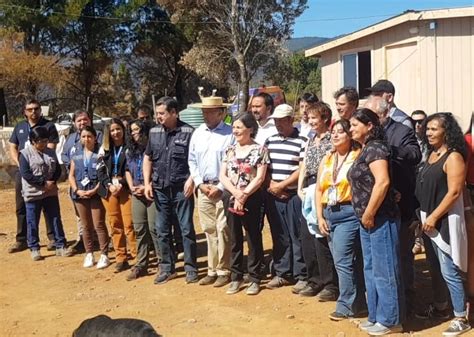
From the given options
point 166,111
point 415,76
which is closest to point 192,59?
point 415,76

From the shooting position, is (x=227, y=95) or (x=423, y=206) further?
(x=227, y=95)

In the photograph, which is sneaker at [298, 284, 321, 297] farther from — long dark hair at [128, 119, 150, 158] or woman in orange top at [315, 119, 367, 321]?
long dark hair at [128, 119, 150, 158]

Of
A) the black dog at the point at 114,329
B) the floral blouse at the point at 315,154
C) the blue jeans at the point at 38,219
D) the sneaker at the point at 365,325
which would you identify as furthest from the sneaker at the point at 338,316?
the blue jeans at the point at 38,219

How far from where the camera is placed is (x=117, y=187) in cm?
743

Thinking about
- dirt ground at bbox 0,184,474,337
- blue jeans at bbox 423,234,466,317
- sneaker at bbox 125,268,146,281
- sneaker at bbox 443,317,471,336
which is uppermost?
blue jeans at bbox 423,234,466,317

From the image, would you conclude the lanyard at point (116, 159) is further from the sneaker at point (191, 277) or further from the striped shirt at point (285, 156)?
the striped shirt at point (285, 156)

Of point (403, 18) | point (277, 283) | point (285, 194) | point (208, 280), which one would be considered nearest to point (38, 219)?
point (208, 280)

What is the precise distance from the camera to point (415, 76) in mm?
13945

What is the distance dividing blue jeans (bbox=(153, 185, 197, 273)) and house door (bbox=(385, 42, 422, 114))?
860cm

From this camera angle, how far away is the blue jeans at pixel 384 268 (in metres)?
4.83

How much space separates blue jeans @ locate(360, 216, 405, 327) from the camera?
4.83 m

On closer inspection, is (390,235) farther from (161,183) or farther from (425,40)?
(425,40)

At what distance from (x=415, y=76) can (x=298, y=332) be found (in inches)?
390

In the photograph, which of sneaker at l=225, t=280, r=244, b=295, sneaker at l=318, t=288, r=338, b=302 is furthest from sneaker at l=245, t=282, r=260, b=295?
sneaker at l=318, t=288, r=338, b=302
